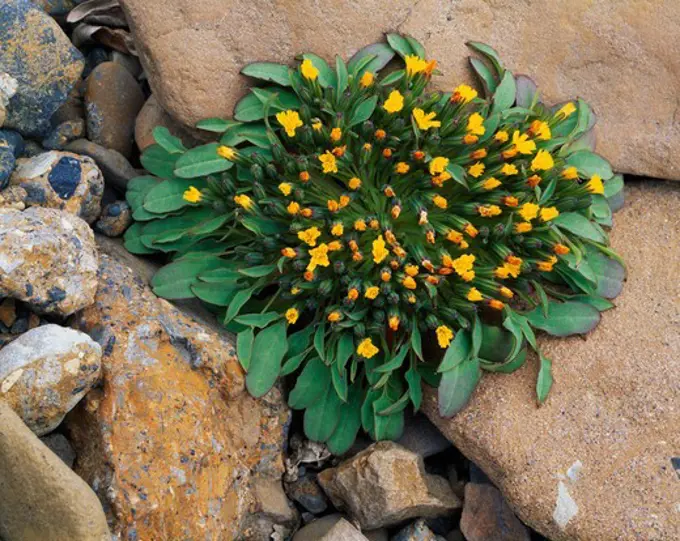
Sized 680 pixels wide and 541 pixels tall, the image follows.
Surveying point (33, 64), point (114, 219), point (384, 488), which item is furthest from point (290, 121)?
point (384, 488)

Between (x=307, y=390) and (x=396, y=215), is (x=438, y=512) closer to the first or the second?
(x=307, y=390)

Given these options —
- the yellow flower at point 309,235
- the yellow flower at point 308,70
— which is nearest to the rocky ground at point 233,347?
the yellow flower at point 308,70

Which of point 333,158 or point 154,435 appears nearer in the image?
point 154,435

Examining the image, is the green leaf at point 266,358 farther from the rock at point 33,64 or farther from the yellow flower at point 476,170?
the rock at point 33,64

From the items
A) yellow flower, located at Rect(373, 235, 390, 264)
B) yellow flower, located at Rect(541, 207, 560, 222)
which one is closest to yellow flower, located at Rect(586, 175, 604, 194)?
yellow flower, located at Rect(541, 207, 560, 222)

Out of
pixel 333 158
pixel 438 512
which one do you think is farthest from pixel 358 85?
pixel 438 512

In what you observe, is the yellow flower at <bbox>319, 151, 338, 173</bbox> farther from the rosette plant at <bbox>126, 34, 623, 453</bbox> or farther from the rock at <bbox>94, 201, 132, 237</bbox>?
the rock at <bbox>94, 201, 132, 237</bbox>
